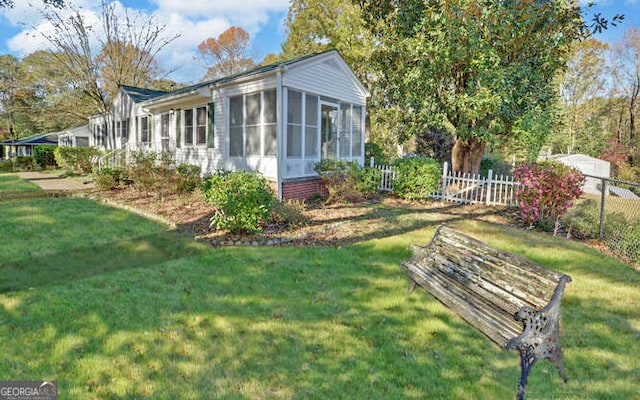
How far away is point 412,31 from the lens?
13.8 m

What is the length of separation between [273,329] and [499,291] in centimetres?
237

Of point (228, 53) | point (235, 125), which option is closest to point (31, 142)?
point (228, 53)

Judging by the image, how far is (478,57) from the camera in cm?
1189

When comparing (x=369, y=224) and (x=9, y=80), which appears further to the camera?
(x=9, y=80)

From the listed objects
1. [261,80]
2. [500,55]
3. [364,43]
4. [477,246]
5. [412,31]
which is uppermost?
[364,43]

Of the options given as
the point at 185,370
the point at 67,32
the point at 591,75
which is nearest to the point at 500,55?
the point at 185,370

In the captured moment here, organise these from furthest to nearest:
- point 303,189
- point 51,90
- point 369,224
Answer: point 51,90
point 303,189
point 369,224

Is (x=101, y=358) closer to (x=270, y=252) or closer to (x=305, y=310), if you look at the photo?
(x=305, y=310)

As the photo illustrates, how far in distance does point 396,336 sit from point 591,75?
4112cm

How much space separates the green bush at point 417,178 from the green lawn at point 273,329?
577cm

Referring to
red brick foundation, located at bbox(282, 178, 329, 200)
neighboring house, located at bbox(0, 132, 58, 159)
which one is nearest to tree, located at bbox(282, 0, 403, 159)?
red brick foundation, located at bbox(282, 178, 329, 200)

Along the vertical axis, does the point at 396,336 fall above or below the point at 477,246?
below

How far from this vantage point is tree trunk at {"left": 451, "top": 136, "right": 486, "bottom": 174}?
15.2m

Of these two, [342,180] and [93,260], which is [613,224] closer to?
[342,180]
